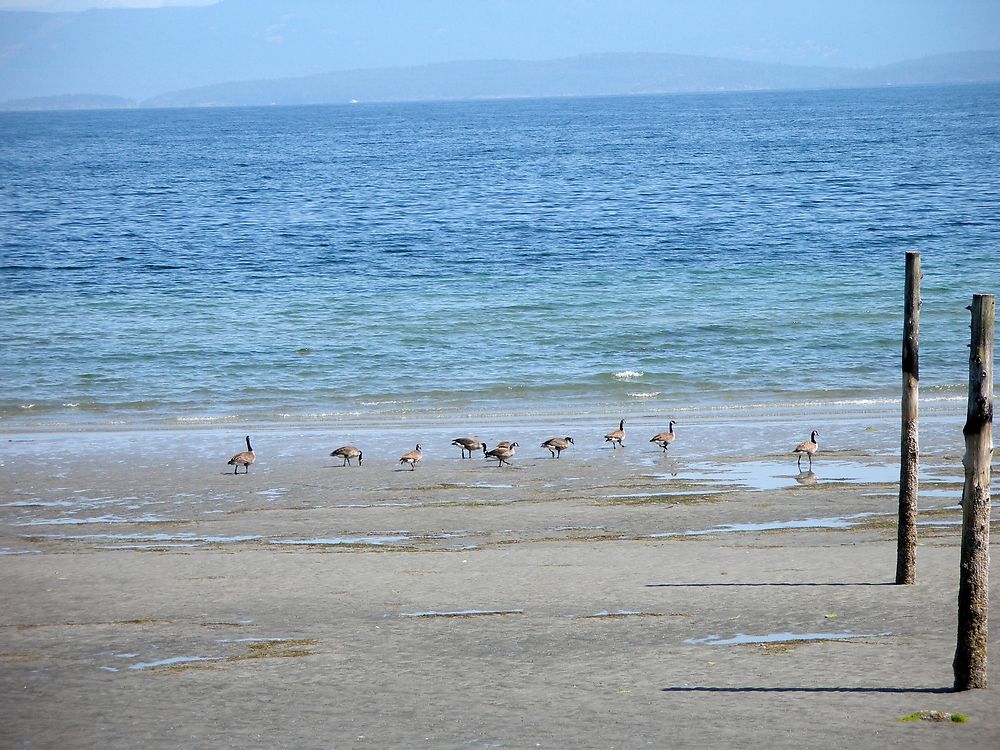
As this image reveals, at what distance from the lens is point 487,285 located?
1678 inches

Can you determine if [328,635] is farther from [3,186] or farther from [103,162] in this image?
[103,162]

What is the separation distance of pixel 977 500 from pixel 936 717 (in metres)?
1.65

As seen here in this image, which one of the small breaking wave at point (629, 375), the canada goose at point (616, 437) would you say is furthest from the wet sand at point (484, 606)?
the small breaking wave at point (629, 375)

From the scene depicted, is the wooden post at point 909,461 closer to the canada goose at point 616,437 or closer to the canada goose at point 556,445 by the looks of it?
the canada goose at point 556,445

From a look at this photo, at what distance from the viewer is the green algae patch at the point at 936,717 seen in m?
8.92

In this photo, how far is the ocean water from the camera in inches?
1089

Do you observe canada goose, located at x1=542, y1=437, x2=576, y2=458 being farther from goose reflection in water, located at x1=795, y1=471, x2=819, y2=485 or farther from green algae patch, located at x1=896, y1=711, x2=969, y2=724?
green algae patch, located at x1=896, y1=711, x2=969, y2=724

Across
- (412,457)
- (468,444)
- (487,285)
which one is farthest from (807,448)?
(487,285)

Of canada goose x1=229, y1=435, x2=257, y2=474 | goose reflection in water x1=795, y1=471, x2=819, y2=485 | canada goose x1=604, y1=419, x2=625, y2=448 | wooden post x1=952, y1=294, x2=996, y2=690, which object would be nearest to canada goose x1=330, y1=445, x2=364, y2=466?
canada goose x1=229, y1=435, x2=257, y2=474

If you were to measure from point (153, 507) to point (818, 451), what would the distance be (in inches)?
416

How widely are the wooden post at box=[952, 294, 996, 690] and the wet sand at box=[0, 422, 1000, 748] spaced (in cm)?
52

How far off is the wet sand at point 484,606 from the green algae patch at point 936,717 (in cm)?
8

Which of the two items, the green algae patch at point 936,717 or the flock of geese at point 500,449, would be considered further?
the flock of geese at point 500,449

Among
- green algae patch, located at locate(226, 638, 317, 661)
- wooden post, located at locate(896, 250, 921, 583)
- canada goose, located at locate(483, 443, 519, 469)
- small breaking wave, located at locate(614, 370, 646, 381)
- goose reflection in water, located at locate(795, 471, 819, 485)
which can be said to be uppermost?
wooden post, located at locate(896, 250, 921, 583)
